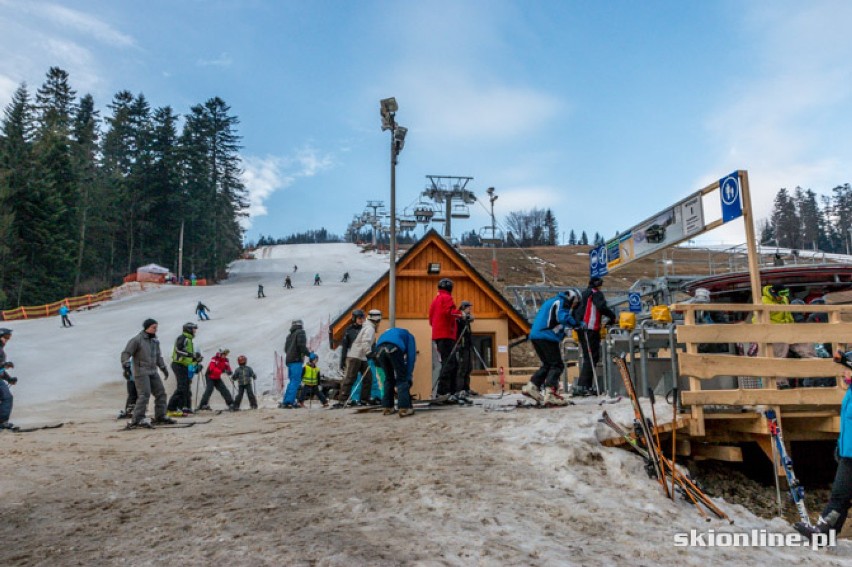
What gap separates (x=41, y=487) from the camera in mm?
5129

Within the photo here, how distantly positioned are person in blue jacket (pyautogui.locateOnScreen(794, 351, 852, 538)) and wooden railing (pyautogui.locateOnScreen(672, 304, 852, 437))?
1512mm

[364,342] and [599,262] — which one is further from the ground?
[599,262]

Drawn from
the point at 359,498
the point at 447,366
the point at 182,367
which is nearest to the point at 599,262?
the point at 447,366

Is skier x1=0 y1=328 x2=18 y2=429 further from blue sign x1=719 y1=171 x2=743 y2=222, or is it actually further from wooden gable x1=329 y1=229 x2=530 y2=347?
blue sign x1=719 y1=171 x2=743 y2=222

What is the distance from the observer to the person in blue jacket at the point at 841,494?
4.82 meters

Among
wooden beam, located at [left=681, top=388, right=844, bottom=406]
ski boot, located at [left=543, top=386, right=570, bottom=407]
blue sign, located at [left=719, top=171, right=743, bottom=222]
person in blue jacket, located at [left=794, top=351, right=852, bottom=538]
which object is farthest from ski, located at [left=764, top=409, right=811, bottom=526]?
blue sign, located at [left=719, top=171, right=743, bottom=222]

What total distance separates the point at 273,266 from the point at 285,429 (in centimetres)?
7321

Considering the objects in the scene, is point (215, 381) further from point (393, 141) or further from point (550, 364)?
point (550, 364)

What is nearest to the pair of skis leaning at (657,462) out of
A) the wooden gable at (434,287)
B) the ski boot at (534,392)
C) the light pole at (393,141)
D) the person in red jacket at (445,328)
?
the ski boot at (534,392)

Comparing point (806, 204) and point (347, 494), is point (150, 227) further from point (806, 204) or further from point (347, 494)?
point (806, 204)

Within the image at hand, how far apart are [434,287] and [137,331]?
20.7 metres

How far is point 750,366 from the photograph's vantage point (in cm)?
670

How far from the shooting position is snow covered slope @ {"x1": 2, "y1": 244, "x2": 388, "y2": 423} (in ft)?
67.1

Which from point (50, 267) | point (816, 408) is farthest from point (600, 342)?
point (50, 267)
